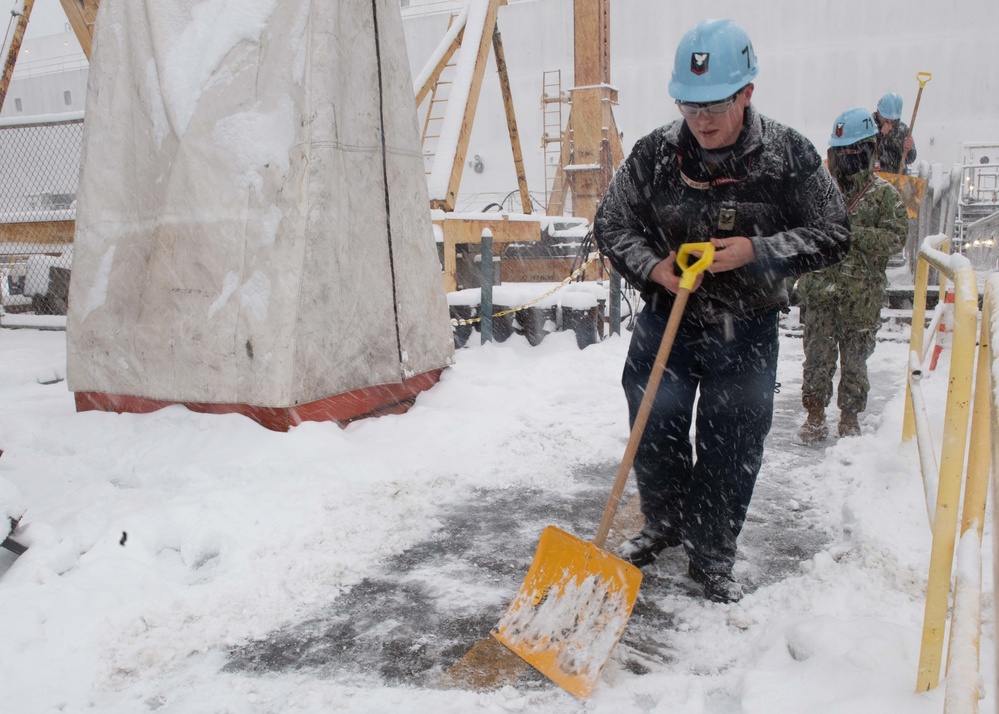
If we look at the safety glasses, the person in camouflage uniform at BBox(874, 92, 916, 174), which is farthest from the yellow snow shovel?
the person in camouflage uniform at BBox(874, 92, 916, 174)

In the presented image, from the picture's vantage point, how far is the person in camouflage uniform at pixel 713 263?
2.42 meters

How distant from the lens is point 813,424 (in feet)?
16.1

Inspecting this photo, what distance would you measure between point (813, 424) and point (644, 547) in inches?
98.9

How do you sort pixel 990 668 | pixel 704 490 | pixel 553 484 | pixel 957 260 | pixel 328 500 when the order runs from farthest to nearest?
pixel 553 484 < pixel 328 500 < pixel 704 490 < pixel 957 260 < pixel 990 668

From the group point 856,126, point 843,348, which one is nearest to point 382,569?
point 843,348

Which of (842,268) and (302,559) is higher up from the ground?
(842,268)

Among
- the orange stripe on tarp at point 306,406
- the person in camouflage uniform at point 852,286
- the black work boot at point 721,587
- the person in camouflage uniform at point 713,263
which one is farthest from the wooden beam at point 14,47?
the black work boot at point 721,587

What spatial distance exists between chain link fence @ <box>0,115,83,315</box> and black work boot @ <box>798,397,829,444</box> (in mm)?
8320

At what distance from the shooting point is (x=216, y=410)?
165 inches

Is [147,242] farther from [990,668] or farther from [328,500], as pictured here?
[990,668]

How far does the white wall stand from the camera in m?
22.5

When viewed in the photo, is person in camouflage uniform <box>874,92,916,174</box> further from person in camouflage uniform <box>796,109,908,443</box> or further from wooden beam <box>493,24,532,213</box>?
wooden beam <box>493,24,532,213</box>

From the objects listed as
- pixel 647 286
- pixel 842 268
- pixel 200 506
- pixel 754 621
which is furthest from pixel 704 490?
pixel 842 268

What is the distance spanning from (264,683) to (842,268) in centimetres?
425
